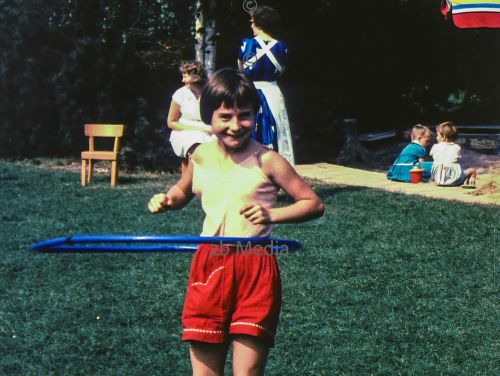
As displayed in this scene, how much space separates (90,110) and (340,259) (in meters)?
9.08

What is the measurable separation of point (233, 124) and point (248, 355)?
0.85 m

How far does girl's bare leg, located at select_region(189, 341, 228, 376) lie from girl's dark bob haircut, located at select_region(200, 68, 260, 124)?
85cm

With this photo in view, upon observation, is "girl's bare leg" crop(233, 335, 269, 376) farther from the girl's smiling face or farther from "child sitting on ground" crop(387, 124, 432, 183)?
"child sitting on ground" crop(387, 124, 432, 183)

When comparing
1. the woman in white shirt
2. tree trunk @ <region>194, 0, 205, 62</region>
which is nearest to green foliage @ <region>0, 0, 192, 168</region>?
tree trunk @ <region>194, 0, 205, 62</region>

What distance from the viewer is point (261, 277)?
3.22 m

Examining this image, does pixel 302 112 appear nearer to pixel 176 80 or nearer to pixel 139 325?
pixel 176 80

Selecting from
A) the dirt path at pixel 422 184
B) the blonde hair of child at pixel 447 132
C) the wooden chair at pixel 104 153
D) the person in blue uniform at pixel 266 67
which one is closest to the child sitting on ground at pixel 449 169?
the blonde hair of child at pixel 447 132

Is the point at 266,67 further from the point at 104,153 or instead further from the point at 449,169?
the point at 104,153

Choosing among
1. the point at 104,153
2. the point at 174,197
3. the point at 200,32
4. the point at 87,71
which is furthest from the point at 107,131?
the point at 174,197

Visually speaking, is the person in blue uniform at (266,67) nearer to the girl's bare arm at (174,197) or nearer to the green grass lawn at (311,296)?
the green grass lawn at (311,296)

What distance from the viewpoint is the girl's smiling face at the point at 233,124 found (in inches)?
129

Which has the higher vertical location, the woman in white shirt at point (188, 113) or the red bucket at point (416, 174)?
the woman in white shirt at point (188, 113)

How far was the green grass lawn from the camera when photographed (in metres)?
4.80

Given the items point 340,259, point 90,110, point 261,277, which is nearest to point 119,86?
point 90,110
